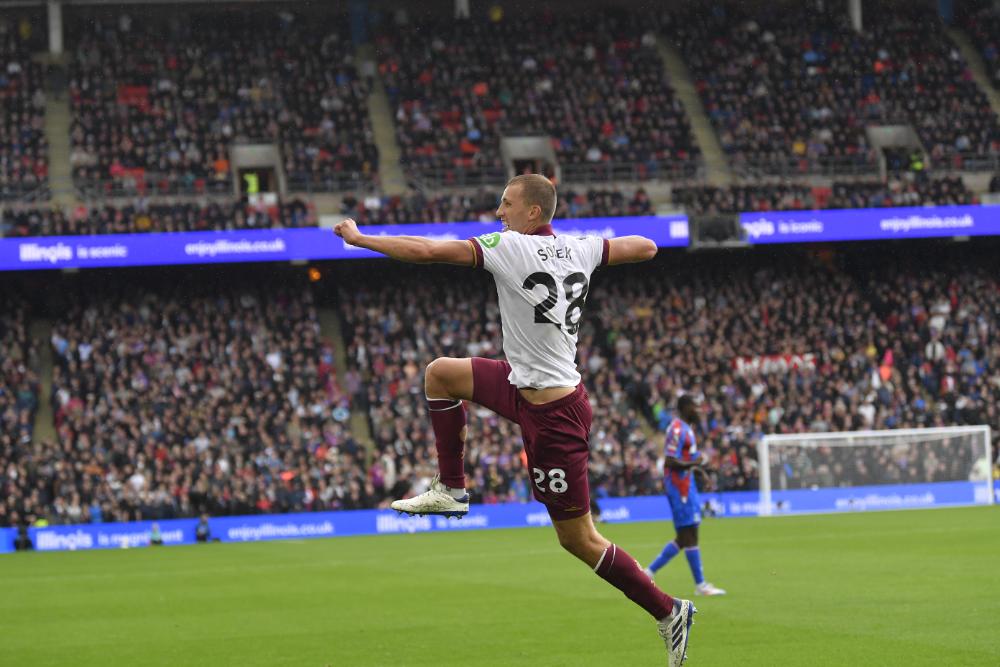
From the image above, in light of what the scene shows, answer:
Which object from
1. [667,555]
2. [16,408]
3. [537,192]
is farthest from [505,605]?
[16,408]

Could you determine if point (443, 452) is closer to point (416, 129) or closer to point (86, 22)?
point (416, 129)

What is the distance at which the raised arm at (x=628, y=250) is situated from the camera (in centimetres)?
854

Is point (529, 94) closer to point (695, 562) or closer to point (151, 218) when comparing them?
point (151, 218)

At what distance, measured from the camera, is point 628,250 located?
856cm

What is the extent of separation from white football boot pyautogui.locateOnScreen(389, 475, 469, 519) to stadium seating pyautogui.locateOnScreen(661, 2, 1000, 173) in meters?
35.9

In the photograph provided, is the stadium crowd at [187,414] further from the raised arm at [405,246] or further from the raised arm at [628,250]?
the raised arm at [405,246]

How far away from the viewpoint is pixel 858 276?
43781 mm

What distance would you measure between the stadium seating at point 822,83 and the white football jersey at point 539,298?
35.9 meters

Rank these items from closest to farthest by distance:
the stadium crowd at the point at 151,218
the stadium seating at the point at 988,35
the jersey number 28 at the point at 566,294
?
1. the jersey number 28 at the point at 566,294
2. the stadium crowd at the point at 151,218
3. the stadium seating at the point at 988,35

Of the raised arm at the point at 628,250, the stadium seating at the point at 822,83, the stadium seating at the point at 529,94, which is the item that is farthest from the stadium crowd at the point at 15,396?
the raised arm at the point at 628,250

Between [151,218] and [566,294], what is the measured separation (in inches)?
1245

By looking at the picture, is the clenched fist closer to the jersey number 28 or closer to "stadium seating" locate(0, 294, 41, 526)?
the jersey number 28

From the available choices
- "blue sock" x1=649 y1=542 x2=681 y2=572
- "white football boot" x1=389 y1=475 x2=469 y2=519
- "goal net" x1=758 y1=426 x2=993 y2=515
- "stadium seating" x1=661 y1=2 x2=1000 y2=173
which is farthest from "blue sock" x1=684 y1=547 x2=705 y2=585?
"stadium seating" x1=661 y1=2 x2=1000 y2=173

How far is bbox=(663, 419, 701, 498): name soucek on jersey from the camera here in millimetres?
16234
